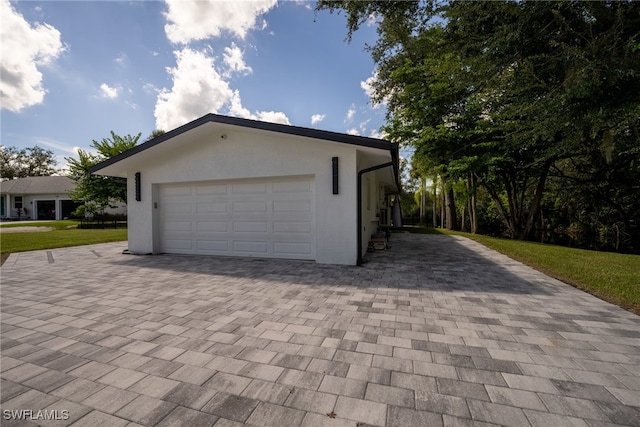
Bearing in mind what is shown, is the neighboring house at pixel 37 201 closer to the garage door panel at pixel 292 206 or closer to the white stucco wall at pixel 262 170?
the white stucco wall at pixel 262 170

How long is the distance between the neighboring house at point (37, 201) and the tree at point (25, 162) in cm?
1654

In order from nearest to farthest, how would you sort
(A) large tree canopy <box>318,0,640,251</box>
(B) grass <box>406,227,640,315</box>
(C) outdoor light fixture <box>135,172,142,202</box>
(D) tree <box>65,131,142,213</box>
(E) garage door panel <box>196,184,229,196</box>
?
1. (B) grass <box>406,227,640,315</box>
2. (A) large tree canopy <box>318,0,640,251</box>
3. (E) garage door panel <box>196,184,229,196</box>
4. (C) outdoor light fixture <box>135,172,142,202</box>
5. (D) tree <box>65,131,142,213</box>

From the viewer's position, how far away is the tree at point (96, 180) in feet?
63.5

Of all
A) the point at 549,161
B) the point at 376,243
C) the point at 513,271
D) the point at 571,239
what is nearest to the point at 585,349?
the point at 513,271

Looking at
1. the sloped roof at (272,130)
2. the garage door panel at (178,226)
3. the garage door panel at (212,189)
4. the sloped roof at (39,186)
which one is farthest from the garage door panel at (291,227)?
the sloped roof at (39,186)

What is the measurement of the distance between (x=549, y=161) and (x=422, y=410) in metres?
16.0

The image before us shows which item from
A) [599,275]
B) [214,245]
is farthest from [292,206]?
[599,275]

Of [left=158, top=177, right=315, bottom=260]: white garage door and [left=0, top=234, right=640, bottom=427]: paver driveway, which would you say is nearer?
[left=0, top=234, right=640, bottom=427]: paver driveway

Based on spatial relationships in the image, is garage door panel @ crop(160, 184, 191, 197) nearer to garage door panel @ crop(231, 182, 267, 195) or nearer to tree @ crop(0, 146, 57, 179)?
garage door panel @ crop(231, 182, 267, 195)

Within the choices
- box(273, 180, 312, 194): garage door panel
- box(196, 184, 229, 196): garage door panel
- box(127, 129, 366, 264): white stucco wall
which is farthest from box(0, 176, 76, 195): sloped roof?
box(273, 180, 312, 194): garage door panel

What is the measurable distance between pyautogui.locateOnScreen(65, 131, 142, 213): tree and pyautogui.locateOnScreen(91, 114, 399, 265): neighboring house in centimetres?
1374

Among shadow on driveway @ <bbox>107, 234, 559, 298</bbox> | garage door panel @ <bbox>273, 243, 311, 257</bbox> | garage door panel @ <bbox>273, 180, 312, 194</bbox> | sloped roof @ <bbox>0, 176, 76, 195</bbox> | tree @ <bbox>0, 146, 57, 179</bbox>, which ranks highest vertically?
tree @ <bbox>0, 146, 57, 179</bbox>

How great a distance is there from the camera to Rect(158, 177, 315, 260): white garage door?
22.8 ft

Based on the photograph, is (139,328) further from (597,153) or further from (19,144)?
(19,144)
